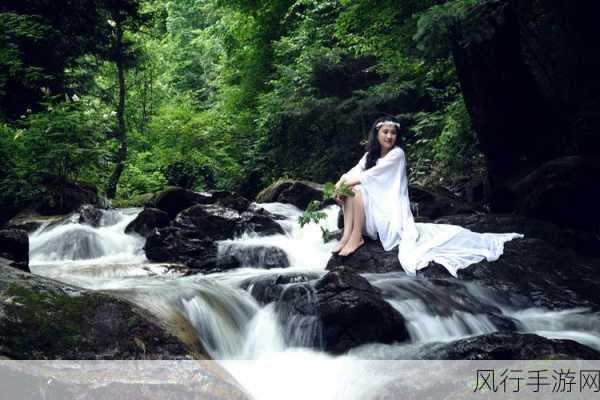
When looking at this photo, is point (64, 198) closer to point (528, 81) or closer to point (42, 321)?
point (528, 81)

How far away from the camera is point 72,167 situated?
13.8 m

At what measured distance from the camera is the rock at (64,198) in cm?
1359

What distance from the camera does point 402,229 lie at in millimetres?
7859

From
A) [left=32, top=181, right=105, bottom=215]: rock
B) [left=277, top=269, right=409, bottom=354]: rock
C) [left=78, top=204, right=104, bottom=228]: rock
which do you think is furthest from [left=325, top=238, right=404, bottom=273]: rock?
[left=32, top=181, right=105, bottom=215]: rock

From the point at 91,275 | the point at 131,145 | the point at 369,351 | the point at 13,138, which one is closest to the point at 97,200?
the point at 13,138

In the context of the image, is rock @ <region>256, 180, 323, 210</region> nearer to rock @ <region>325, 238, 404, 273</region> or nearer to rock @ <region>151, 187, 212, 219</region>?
rock @ <region>151, 187, 212, 219</region>

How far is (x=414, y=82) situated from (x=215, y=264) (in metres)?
9.43

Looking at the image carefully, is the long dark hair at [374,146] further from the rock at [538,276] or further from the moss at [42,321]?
the moss at [42,321]

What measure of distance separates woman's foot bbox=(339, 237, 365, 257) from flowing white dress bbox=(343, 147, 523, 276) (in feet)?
0.75

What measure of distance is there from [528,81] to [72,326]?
865cm

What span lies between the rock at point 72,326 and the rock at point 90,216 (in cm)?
785

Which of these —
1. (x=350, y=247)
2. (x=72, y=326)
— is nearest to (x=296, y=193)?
(x=350, y=247)

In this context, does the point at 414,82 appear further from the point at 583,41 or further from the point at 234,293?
the point at 234,293

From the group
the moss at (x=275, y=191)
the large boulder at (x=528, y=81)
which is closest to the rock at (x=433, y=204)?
the large boulder at (x=528, y=81)
